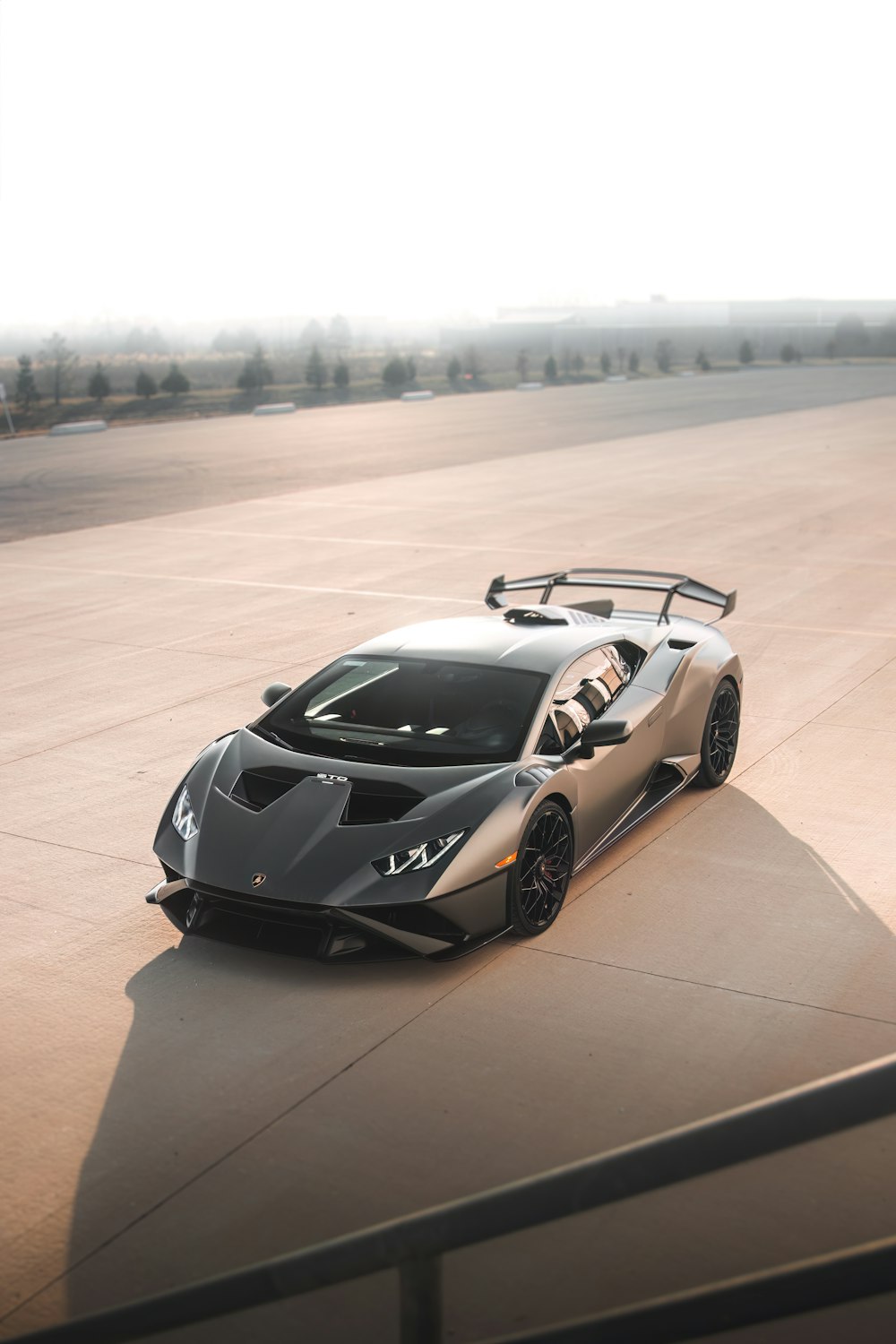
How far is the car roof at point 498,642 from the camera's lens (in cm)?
713

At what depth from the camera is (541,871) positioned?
6.31m

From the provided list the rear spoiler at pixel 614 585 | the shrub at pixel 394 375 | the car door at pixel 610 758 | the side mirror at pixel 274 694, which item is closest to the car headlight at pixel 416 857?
the car door at pixel 610 758

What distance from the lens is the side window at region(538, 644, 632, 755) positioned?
22.3 feet

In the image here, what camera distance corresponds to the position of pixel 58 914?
21.9ft

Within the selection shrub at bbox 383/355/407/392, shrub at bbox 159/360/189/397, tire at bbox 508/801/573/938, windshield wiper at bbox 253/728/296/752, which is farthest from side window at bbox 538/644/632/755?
shrub at bbox 383/355/407/392

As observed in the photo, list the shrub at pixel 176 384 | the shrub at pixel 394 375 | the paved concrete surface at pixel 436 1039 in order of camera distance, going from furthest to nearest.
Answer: the shrub at pixel 394 375 → the shrub at pixel 176 384 → the paved concrete surface at pixel 436 1039

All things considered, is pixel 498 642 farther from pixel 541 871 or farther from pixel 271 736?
pixel 541 871

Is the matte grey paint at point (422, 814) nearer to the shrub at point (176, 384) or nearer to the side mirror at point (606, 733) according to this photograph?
the side mirror at point (606, 733)

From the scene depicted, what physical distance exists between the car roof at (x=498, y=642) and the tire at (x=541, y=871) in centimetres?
92

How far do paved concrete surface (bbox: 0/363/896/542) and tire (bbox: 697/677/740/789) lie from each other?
15420 mm

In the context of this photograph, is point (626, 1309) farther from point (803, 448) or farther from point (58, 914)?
point (803, 448)

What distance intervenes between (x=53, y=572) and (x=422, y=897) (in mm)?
13191

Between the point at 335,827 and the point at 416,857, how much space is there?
401 millimetres

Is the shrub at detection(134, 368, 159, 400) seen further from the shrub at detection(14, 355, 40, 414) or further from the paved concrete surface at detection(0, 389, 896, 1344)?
the paved concrete surface at detection(0, 389, 896, 1344)
